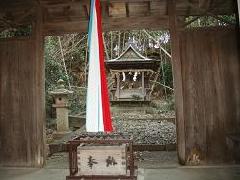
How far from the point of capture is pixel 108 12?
7.61m

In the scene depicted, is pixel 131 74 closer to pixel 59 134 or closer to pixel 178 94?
pixel 59 134

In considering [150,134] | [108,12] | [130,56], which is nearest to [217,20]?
[108,12]

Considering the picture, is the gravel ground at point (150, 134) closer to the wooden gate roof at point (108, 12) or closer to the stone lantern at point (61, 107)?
the stone lantern at point (61, 107)

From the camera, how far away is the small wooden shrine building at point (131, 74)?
19609 millimetres

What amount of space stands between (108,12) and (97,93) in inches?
137

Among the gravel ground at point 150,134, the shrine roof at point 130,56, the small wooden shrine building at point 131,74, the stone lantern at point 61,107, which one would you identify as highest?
the shrine roof at point 130,56

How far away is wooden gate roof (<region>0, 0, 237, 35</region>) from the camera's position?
23.6 feet

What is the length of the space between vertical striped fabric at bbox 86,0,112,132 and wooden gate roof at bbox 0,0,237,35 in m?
2.66

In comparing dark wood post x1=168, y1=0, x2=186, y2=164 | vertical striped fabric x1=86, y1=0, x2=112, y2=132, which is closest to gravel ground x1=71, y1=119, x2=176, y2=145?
dark wood post x1=168, y1=0, x2=186, y2=164

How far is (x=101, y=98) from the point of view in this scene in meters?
4.69

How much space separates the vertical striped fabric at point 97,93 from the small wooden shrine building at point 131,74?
573 inches

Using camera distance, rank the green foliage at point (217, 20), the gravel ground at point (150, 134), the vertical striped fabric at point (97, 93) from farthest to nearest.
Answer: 1. the gravel ground at point (150, 134)
2. the green foliage at point (217, 20)
3. the vertical striped fabric at point (97, 93)

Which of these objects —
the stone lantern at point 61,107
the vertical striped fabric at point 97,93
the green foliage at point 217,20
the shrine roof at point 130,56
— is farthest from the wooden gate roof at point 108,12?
the shrine roof at point 130,56

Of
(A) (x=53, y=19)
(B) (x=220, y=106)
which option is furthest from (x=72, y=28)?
(B) (x=220, y=106)
